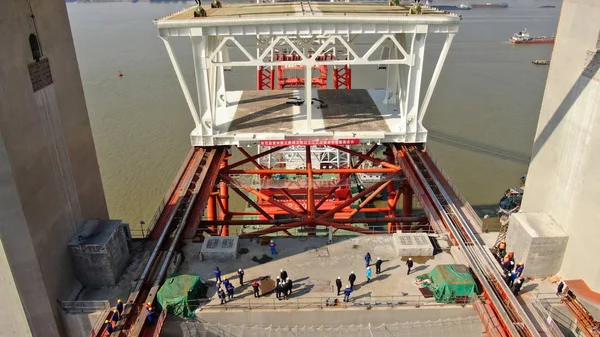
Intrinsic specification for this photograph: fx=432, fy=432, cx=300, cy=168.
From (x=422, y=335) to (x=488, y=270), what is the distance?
12.4 ft

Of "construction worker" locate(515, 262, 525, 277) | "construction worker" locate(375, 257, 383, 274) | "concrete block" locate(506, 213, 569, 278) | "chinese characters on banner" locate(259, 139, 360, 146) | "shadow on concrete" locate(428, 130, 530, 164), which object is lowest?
"shadow on concrete" locate(428, 130, 530, 164)

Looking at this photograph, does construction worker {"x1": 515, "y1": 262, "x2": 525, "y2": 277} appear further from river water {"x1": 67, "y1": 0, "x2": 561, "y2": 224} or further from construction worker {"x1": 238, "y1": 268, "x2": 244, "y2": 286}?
river water {"x1": 67, "y1": 0, "x2": 561, "y2": 224}

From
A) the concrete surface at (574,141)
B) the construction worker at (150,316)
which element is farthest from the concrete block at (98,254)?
the concrete surface at (574,141)

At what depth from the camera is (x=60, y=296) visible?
15.7 metres

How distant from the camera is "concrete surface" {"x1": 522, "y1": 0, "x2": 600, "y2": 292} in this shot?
50.6ft

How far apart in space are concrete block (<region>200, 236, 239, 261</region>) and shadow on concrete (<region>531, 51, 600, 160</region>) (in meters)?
14.3

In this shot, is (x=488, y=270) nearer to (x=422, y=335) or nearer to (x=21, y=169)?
(x=422, y=335)

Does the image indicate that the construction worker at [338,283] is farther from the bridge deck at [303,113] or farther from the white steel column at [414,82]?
the white steel column at [414,82]

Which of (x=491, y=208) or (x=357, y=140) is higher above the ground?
(x=357, y=140)

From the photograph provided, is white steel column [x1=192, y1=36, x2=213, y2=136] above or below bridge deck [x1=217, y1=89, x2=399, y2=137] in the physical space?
above

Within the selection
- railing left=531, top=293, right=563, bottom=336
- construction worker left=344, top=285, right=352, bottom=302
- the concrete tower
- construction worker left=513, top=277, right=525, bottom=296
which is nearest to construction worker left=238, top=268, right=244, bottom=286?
construction worker left=344, top=285, right=352, bottom=302

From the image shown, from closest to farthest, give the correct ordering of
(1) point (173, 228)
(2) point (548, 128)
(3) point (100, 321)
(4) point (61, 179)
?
(3) point (100, 321) → (4) point (61, 179) → (2) point (548, 128) → (1) point (173, 228)

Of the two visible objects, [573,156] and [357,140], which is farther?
[357,140]

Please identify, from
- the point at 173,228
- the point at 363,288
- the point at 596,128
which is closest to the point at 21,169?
the point at 173,228
